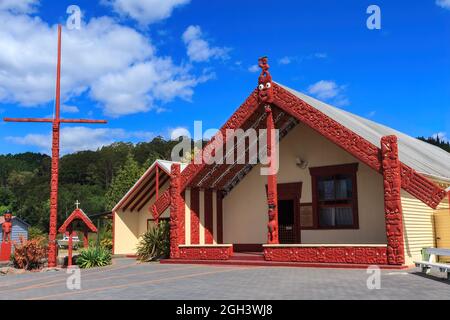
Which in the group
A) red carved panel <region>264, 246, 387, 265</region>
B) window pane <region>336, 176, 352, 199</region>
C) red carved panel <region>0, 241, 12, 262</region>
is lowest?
red carved panel <region>0, 241, 12, 262</region>

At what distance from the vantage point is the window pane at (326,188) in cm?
1706

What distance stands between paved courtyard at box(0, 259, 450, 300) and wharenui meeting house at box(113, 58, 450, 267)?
121 cm

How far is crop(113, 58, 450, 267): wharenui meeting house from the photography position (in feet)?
43.0

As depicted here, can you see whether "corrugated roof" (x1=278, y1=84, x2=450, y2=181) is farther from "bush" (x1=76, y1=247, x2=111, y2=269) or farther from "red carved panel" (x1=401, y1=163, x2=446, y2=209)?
"bush" (x1=76, y1=247, x2=111, y2=269)

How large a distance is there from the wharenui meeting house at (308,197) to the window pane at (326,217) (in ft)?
0.12

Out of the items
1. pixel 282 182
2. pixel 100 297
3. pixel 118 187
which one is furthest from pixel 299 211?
pixel 118 187

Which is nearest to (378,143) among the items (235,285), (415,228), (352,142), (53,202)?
(352,142)

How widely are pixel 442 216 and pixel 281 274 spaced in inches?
249

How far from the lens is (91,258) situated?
17328 millimetres

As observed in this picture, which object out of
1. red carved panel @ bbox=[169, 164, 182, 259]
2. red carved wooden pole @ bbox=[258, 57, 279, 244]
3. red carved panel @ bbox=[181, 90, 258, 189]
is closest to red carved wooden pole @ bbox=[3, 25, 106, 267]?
red carved panel @ bbox=[169, 164, 182, 259]

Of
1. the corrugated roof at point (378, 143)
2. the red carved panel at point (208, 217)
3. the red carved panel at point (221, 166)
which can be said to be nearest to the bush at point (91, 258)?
the red carved panel at point (208, 217)

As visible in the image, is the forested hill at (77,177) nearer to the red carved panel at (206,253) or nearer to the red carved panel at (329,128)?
the red carved panel at (206,253)

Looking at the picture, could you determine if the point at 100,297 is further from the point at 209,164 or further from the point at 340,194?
the point at 340,194
